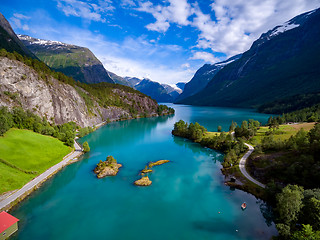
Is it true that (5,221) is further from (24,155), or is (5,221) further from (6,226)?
(24,155)

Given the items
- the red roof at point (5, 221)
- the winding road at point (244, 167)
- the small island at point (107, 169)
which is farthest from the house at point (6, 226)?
the winding road at point (244, 167)

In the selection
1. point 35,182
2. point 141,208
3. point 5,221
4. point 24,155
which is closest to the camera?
point 5,221

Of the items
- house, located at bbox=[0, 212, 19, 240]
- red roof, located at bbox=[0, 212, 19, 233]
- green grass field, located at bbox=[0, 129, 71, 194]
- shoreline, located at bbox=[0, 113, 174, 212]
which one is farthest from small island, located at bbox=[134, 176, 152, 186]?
green grass field, located at bbox=[0, 129, 71, 194]

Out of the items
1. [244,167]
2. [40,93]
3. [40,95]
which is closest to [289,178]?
[244,167]

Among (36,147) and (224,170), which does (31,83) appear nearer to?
(36,147)

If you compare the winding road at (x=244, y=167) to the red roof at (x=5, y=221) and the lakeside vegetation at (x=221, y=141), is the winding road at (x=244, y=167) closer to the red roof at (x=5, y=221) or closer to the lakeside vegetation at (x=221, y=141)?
the lakeside vegetation at (x=221, y=141)

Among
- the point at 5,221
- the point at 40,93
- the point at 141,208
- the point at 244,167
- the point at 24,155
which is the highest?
the point at 40,93

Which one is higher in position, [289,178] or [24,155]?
[289,178]

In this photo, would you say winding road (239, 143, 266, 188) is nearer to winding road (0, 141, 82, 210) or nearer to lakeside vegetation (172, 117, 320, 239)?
lakeside vegetation (172, 117, 320, 239)
